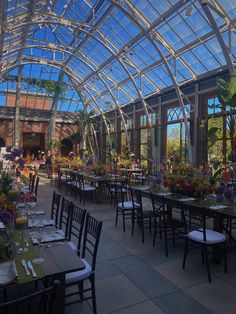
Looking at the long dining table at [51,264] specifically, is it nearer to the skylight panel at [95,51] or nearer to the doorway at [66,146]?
the skylight panel at [95,51]

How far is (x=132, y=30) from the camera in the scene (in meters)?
12.8

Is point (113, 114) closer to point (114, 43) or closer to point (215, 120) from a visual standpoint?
point (114, 43)

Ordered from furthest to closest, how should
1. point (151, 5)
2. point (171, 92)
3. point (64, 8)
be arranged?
point (171, 92) < point (64, 8) < point (151, 5)

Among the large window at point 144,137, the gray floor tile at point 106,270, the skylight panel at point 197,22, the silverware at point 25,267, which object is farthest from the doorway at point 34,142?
the silverware at point 25,267

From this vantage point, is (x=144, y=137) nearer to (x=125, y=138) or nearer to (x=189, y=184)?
(x=125, y=138)

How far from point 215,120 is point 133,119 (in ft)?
25.3

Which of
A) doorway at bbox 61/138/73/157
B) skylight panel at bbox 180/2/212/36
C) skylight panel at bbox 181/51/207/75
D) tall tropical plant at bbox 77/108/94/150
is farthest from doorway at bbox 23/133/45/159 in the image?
skylight panel at bbox 180/2/212/36

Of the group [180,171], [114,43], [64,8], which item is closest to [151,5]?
[114,43]

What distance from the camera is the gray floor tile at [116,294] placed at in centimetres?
275

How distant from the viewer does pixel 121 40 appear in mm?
13938

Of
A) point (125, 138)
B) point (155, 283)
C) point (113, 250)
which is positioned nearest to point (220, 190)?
point (155, 283)

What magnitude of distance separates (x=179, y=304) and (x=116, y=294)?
0.68 meters

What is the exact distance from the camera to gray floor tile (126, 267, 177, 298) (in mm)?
3036

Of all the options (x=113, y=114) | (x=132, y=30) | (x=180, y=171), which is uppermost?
(x=132, y=30)
